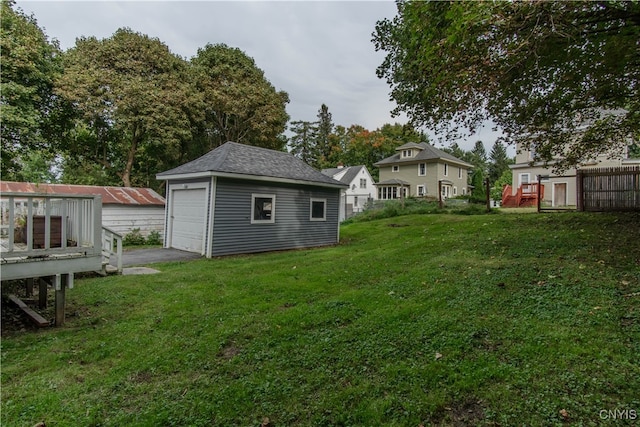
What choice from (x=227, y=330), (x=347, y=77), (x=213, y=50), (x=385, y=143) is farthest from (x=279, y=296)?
(x=385, y=143)

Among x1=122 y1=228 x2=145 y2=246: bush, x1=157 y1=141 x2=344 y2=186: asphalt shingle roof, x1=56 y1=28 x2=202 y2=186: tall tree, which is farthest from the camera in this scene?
x1=56 y1=28 x2=202 y2=186: tall tree

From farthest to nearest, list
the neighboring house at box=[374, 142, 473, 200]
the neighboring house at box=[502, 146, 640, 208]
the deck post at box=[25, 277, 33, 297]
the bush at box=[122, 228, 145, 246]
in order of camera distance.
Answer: the neighboring house at box=[374, 142, 473, 200], the neighboring house at box=[502, 146, 640, 208], the bush at box=[122, 228, 145, 246], the deck post at box=[25, 277, 33, 297]

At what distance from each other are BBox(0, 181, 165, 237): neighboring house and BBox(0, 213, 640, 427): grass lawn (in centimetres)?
717

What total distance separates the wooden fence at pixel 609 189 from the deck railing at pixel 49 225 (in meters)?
13.0

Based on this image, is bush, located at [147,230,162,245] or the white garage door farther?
bush, located at [147,230,162,245]

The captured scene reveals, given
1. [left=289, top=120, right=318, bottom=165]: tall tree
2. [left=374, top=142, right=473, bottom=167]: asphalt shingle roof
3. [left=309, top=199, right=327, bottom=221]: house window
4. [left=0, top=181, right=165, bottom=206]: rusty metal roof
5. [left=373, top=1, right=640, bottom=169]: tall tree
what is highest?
[left=289, top=120, right=318, bottom=165]: tall tree

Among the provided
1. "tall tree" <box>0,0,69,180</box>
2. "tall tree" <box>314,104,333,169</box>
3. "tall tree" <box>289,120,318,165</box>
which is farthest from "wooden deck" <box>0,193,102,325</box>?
"tall tree" <box>289,120,318,165</box>

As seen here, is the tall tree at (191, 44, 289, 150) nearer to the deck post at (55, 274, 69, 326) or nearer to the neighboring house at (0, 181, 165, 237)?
the neighboring house at (0, 181, 165, 237)

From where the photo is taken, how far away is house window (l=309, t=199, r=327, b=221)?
11.7m

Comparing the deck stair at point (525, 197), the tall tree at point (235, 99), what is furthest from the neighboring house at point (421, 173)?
the tall tree at point (235, 99)

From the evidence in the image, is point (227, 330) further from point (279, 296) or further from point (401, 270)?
point (401, 270)

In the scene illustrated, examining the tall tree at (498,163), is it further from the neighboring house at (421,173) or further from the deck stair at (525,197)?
the deck stair at (525,197)

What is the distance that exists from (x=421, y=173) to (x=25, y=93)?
26511 millimetres

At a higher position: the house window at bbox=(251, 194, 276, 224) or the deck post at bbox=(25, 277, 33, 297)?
the house window at bbox=(251, 194, 276, 224)
